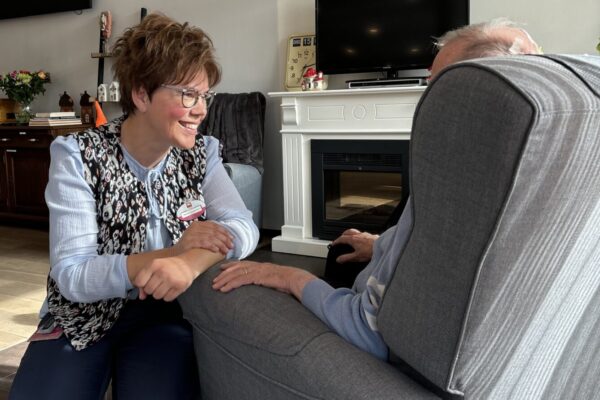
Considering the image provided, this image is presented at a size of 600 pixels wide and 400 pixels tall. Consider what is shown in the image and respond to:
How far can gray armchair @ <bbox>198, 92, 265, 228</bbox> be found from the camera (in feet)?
13.5

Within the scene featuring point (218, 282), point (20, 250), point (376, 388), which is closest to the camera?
point (376, 388)

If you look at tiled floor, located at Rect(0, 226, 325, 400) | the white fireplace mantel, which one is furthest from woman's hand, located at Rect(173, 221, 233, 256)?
the white fireplace mantel

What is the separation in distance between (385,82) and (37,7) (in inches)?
132

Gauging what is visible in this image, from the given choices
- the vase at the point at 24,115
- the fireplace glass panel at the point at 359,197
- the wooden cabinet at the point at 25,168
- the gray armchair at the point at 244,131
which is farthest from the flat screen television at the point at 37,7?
the fireplace glass panel at the point at 359,197

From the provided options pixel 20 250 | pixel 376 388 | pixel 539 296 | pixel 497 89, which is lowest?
pixel 20 250

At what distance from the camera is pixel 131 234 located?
1.38 m

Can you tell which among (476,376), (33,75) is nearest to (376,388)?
(476,376)

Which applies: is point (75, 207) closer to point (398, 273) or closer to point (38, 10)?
point (398, 273)

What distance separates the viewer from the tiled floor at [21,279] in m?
2.44

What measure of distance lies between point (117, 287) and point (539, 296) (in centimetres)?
81

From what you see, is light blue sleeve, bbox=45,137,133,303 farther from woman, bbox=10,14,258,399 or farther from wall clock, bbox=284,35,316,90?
wall clock, bbox=284,35,316,90

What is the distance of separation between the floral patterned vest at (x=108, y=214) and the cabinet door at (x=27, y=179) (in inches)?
143

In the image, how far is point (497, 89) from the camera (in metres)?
0.64

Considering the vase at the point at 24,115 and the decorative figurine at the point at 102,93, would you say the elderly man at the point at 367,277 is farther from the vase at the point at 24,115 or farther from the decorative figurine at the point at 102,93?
the vase at the point at 24,115
